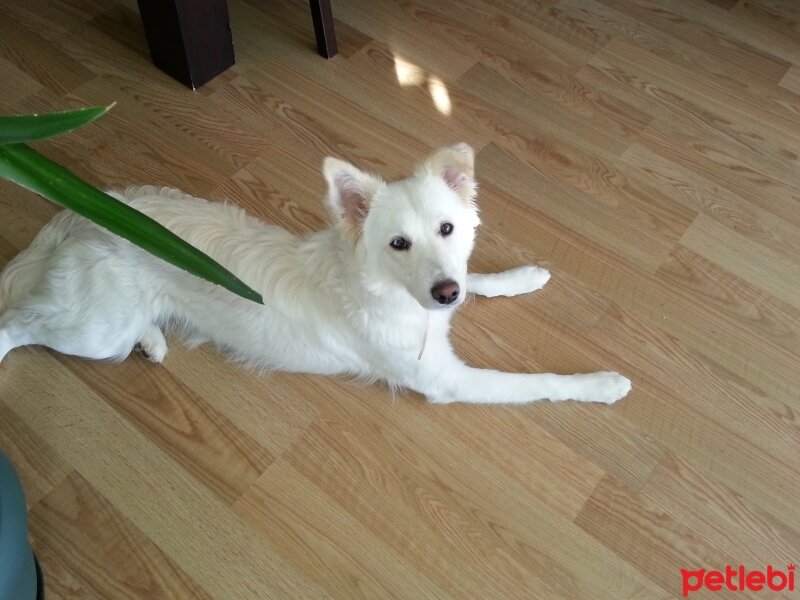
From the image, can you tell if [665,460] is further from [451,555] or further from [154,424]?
[154,424]

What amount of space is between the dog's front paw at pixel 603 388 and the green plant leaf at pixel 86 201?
1111 mm

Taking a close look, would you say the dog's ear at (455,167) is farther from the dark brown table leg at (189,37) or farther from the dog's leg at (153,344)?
the dark brown table leg at (189,37)

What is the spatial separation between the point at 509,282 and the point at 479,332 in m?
0.16

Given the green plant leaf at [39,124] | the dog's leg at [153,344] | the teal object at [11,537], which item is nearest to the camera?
the green plant leaf at [39,124]

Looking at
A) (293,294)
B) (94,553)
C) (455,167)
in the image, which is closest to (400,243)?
(455,167)

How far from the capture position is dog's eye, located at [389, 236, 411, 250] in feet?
4.59

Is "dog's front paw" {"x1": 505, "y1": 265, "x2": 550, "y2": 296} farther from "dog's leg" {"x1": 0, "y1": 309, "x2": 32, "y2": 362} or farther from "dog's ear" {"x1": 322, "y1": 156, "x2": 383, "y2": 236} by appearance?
"dog's leg" {"x1": 0, "y1": 309, "x2": 32, "y2": 362}

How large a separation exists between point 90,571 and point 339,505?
0.57m

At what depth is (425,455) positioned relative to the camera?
1.66 metres

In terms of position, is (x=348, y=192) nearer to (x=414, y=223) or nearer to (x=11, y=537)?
(x=414, y=223)

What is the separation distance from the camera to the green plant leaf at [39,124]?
0.79m

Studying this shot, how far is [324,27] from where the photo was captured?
7.45 feet

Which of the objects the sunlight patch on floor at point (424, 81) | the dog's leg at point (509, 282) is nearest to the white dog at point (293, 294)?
the dog's leg at point (509, 282)

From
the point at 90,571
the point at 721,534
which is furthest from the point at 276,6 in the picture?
the point at 721,534
